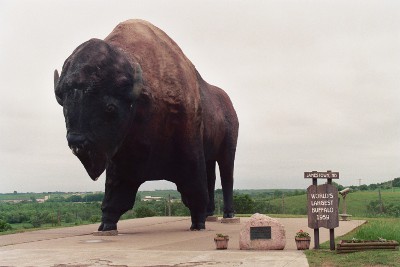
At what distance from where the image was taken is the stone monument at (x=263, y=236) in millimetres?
9289

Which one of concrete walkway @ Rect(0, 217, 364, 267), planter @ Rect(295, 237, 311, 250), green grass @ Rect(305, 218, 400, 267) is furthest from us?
planter @ Rect(295, 237, 311, 250)

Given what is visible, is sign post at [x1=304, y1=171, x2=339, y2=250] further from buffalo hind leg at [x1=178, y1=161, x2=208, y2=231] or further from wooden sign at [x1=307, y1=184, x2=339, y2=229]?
buffalo hind leg at [x1=178, y1=161, x2=208, y2=231]

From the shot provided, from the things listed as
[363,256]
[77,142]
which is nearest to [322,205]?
[363,256]

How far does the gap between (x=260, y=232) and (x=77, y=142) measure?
11.7 ft

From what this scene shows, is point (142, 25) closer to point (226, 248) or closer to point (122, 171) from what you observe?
point (122, 171)

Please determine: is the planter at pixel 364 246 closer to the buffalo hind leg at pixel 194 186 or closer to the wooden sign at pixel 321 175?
the wooden sign at pixel 321 175

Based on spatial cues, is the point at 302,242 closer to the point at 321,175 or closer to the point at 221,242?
the point at 321,175

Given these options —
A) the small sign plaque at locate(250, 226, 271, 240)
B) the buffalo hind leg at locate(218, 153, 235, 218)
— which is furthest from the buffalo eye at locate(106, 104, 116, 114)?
the buffalo hind leg at locate(218, 153, 235, 218)

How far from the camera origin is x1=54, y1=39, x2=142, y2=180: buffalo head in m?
9.90

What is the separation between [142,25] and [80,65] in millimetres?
3340

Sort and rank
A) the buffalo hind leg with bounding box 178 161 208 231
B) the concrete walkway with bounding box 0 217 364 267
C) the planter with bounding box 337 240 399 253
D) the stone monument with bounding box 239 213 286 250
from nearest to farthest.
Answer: the concrete walkway with bounding box 0 217 364 267, the planter with bounding box 337 240 399 253, the stone monument with bounding box 239 213 286 250, the buffalo hind leg with bounding box 178 161 208 231

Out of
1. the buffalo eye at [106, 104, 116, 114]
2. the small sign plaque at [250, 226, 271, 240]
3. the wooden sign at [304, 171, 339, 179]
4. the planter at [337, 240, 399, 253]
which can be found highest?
the buffalo eye at [106, 104, 116, 114]

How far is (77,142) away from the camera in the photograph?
9773 millimetres

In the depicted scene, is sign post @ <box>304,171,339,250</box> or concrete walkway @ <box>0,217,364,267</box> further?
sign post @ <box>304,171,339,250</box>
